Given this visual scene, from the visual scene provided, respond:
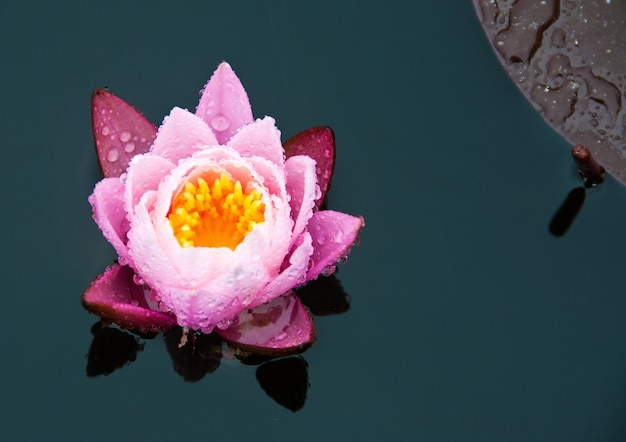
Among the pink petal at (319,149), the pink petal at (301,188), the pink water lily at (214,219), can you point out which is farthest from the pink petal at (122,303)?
the pink petal at (319,149)

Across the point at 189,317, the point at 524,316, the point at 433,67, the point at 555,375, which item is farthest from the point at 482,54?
the point at 189,317

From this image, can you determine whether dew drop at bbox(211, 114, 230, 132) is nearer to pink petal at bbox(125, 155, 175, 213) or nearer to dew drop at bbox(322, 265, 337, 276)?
pink petal at bbox(125, 155, 175, 213)

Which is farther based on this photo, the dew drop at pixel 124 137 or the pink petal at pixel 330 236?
the dew drop at pixel 124 137

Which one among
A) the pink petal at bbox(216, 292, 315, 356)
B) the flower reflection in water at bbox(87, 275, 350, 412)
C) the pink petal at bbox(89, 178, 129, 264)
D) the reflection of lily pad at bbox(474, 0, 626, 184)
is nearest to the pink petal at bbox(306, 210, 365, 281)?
the pink petal at bbox(216, 292, 315, 356)

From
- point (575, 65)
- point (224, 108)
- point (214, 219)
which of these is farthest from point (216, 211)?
point (575, 65)

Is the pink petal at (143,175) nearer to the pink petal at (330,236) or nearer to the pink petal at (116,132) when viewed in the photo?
the pink petal at (116,132)

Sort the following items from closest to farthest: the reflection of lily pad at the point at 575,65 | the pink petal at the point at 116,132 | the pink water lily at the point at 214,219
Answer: the pink water lily at the point at 214,219 < the pink petal at the point at 116,132 < the reflection of lily pad at the point at 575,65

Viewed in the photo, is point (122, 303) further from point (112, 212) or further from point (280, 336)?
point (280, 336)

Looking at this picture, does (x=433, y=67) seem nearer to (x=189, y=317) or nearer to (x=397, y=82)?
(x=397, y=82)
